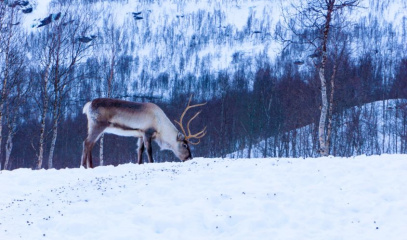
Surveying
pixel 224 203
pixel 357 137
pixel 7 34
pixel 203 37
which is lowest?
pixel 357 137

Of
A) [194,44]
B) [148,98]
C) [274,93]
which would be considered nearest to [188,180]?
[274,93]

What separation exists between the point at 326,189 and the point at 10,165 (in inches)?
2015

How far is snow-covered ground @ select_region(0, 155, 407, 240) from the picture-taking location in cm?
661

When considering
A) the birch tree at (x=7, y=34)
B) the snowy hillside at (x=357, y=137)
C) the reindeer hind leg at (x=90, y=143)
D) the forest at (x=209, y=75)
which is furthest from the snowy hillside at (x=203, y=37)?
the reindeer hind leg at (x=90, y=143)

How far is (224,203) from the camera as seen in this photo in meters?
7.68

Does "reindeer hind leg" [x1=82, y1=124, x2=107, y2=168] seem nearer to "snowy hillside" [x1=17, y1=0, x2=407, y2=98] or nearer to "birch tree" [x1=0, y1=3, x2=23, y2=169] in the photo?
"birch tree" [x1=0, y1=3, x2=23, y2=169]

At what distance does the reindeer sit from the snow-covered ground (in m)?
3.02

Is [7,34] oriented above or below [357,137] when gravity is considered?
above

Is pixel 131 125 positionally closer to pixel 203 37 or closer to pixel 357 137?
pixel 357 137

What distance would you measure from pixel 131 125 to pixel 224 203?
685 cm

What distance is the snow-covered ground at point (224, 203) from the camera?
21.7 ft

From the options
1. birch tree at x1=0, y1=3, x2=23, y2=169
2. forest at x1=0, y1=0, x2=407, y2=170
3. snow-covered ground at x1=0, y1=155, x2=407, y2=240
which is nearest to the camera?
snow-covered ground at x1=0, y1=155, x2=407, y2=240

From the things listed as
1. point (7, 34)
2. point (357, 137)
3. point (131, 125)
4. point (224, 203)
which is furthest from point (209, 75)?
point (224, 203)

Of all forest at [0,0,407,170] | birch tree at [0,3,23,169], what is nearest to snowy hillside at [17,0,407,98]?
forest at [0,0,407,170]
